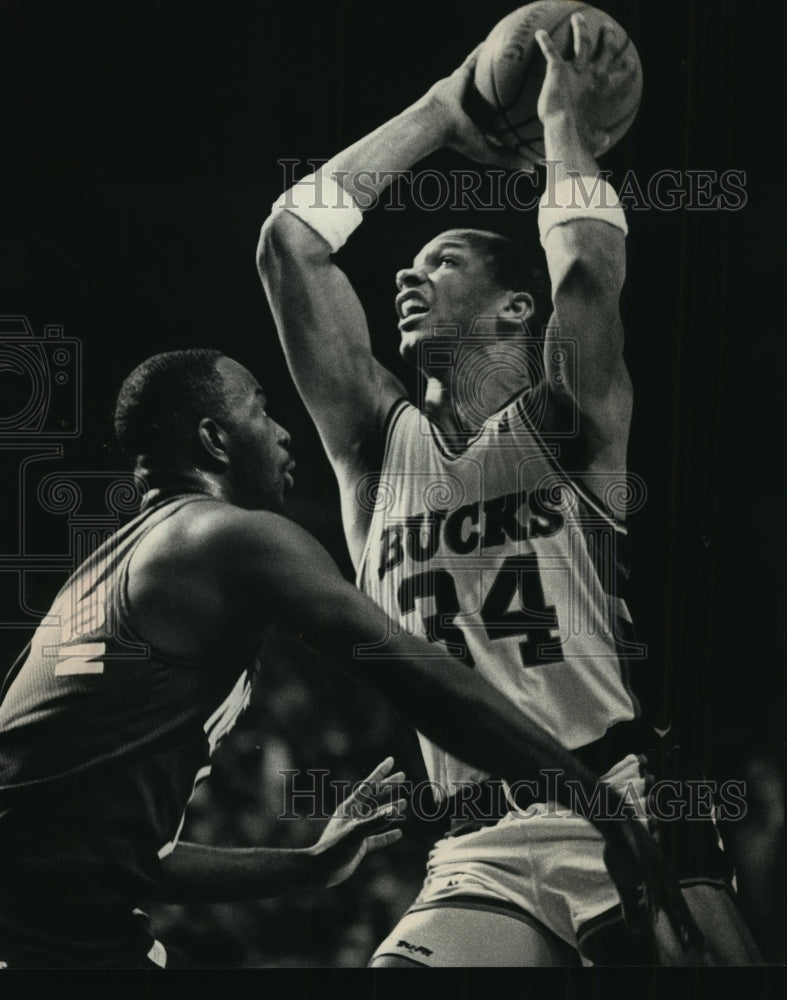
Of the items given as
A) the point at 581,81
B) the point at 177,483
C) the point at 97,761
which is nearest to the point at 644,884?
the point at 97,761

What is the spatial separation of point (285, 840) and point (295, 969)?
0.91 feet

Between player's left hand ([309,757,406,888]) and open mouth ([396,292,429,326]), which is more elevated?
open mouth ([396,292,429,326])


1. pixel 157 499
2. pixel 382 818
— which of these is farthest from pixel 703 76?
pixel 382 818

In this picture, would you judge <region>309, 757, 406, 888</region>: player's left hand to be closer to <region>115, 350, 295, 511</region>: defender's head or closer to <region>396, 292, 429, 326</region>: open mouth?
<region>115, 350, 295, 511</region>: defender's head

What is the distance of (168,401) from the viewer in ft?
8.14

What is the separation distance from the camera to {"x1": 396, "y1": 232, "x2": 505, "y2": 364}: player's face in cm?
251

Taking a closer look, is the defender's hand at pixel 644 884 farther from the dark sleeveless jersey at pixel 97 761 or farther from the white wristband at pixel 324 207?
the white wristband at pixel 324 207

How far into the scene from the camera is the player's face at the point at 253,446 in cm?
247

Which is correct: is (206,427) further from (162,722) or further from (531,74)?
(531,74)

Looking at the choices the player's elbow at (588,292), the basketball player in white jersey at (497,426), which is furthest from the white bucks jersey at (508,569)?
the player's elbow at (588,292)

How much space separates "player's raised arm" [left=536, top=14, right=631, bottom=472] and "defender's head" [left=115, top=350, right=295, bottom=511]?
66cm

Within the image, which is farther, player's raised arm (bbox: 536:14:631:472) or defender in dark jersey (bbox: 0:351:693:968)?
player's raised arm (bbox: 536:14:631:472)

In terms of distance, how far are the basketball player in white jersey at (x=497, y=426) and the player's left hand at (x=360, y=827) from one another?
0.35 ft

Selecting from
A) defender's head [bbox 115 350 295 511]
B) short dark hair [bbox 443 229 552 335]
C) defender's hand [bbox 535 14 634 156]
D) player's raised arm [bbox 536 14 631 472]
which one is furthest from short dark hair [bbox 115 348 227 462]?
defender's hand [bbox 535 14 634 156]
